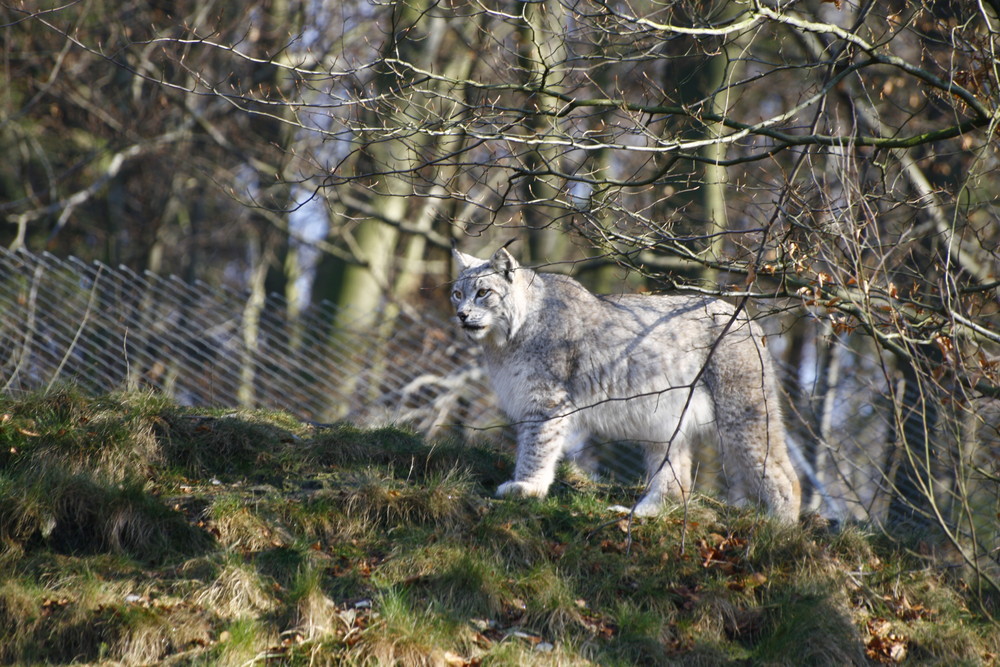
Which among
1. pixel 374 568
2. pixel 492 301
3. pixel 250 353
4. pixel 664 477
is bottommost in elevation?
pixel 374 568

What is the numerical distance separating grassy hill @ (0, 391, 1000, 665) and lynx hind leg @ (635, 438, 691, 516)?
0.19 meters

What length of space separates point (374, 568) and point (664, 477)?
2.41 metres

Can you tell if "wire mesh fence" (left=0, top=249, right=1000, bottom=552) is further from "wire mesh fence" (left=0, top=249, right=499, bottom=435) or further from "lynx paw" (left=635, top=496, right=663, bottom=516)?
"lynx paw" (left=635, top=496, right=663, bottom=516)

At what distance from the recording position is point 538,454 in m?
6.48

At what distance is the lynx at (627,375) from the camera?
6.71 m

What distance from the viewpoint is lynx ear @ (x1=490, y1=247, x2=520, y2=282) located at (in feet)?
22.2

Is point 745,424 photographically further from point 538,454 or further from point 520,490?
point 520,490

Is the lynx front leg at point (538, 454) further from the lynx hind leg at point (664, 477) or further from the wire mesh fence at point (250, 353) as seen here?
the wire mesh fence at point (250, 353)

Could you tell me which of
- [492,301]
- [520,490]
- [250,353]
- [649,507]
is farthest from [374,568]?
[250,353]

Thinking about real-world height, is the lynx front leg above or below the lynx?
below

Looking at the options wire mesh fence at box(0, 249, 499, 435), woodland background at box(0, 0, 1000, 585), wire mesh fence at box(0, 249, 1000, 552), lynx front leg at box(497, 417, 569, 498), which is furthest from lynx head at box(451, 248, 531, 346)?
wire mesh fence at box(0, 249, 499, 435)

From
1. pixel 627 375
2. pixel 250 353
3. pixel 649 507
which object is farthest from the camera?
pixel 250 353

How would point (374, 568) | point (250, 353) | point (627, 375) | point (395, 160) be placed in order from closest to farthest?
point (374, 568), point (627, 375), point (250, 353), point (395, 160)

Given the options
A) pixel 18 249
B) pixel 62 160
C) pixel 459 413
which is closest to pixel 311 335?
pixel 459 413
